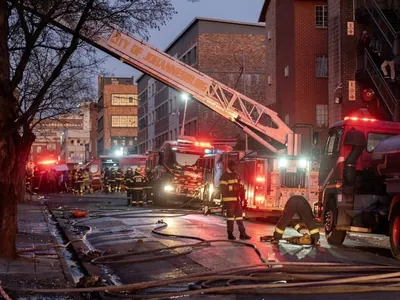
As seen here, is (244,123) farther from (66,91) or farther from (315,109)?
(315,109)

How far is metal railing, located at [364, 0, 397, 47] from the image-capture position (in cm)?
2862

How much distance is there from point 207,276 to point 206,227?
9.71 metres

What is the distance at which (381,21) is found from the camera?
97.2 ft

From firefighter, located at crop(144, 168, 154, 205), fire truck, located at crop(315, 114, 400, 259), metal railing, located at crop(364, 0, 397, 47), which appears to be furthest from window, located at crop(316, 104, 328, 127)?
fire truck, located at crop(315, 114, 400, 259)

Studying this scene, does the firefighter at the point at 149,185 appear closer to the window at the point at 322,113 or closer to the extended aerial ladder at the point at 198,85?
the extended aerial ladder at the point at 198,85

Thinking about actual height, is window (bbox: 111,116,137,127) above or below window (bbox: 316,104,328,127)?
above

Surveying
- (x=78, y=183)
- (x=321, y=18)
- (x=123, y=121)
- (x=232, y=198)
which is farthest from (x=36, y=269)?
(x=123, y=121)

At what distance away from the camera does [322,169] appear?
56.2 feet

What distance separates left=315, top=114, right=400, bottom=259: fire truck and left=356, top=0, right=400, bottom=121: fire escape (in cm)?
1231

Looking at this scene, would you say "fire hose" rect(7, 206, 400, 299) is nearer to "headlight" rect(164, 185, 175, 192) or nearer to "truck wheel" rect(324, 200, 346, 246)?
"truck wheel" rect(324, 200, 346, 246)

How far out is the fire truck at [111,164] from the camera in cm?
5166

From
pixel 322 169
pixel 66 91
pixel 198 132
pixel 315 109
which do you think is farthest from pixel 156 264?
pixel 198 132

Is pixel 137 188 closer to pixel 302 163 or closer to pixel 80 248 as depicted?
pixel 302 163

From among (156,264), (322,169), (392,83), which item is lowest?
(156,264)
